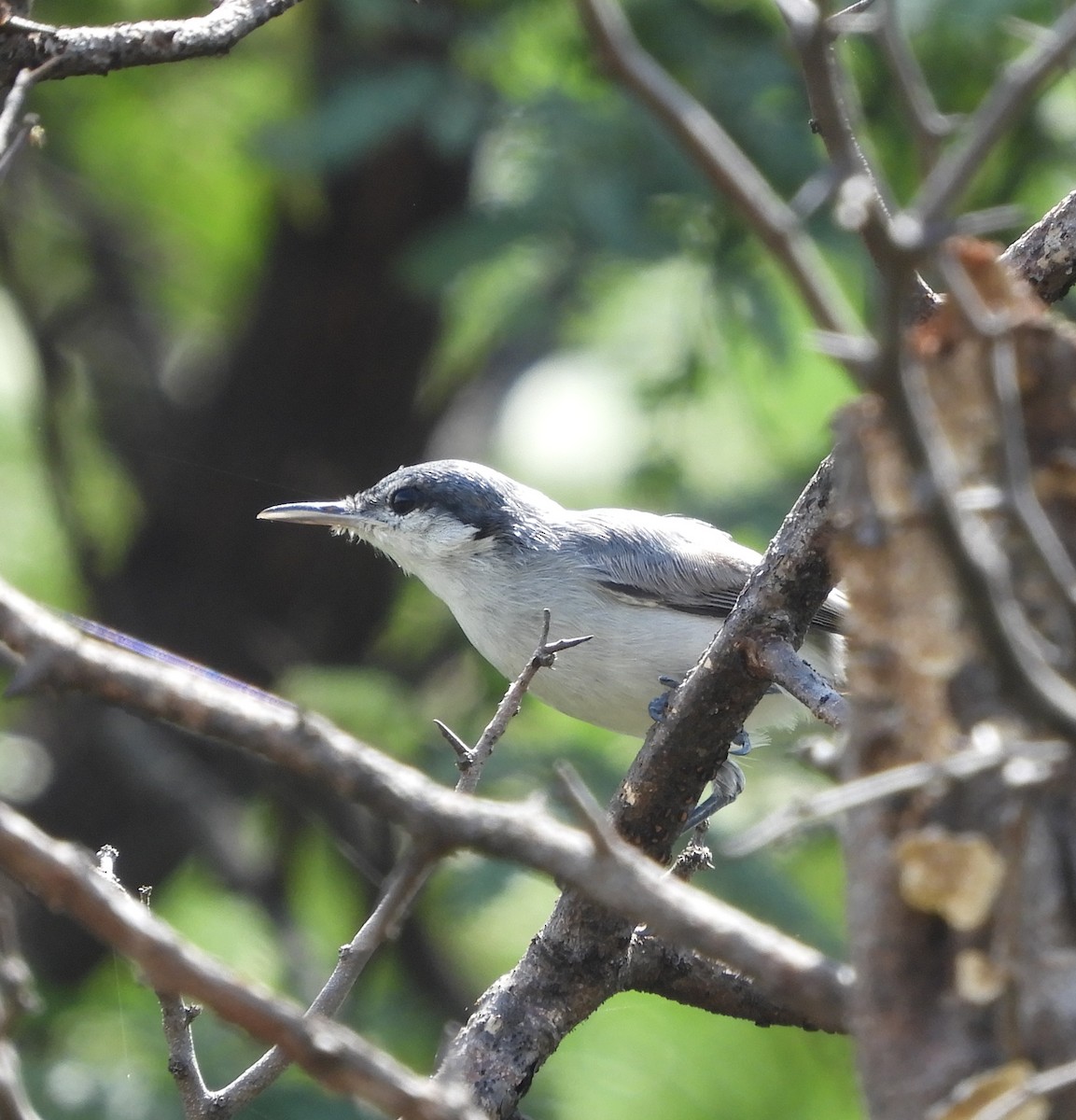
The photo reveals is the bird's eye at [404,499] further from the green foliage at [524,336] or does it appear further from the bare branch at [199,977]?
the bare branch at [199,977]

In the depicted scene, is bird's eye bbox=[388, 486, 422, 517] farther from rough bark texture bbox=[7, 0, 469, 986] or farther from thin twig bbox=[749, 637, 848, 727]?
thin twig bbox=[749, 637, 848, 727]

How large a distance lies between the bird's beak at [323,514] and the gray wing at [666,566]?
764 mm

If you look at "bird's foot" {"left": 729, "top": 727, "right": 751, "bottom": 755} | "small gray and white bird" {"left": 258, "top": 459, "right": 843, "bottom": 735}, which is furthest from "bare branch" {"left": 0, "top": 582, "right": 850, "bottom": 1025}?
"small gray and white bird" {"left": 258, "top": 459, "right": 843, "bottom": 735}

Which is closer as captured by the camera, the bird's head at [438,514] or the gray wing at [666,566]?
the gray wing at [666,566]

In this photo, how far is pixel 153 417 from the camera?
768cm

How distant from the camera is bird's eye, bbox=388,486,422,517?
5.21m

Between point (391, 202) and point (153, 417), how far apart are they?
62.1 inches

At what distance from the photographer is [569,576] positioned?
4.84 m

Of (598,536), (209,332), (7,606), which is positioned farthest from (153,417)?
(7,606)

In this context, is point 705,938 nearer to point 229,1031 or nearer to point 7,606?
point 7,606

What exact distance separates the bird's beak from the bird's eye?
0.43 feet

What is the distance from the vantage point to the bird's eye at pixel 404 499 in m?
5.21

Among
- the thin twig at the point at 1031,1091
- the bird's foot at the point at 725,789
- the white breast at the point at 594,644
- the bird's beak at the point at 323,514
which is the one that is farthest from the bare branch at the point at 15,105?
the bird's foot at the point at 725,789

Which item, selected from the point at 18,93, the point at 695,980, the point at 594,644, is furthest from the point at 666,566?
the point at 18,93
